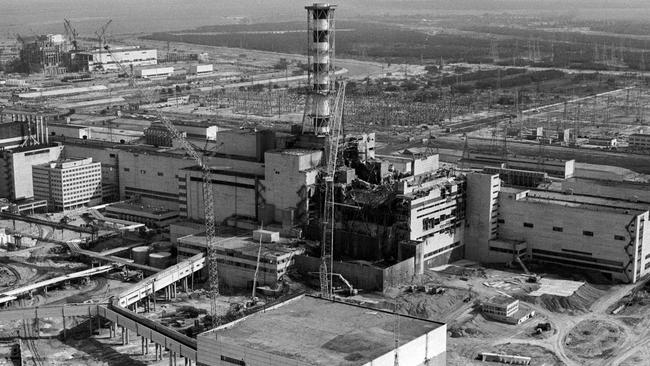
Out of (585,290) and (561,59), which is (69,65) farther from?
(585,290)

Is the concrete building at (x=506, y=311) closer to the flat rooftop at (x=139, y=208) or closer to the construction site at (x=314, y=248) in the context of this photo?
the construction site at (x=314, y=248)

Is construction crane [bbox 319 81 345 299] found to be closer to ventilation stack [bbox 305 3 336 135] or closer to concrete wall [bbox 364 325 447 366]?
ventilation stack [bbox 305 3 336 135]

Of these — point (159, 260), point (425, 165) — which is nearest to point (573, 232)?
point (425, 165)

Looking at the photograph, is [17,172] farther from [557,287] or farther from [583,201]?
[557,287]

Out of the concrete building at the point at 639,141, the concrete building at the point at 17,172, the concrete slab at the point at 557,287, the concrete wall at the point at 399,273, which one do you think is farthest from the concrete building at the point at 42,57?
the concrete slab at the point at 557,287

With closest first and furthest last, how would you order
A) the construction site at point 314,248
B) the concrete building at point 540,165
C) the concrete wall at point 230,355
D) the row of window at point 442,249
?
the concrete wall at point 230,355, the construction site at point 314,248, the row of window at point 442,249, the concrete building at point 540,165

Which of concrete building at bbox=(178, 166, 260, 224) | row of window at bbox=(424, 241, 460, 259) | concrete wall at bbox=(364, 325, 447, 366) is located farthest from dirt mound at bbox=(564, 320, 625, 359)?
concrete building at bbox=(178, 166, 260, 224)

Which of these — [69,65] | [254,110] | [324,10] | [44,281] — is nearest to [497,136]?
[254,110]
